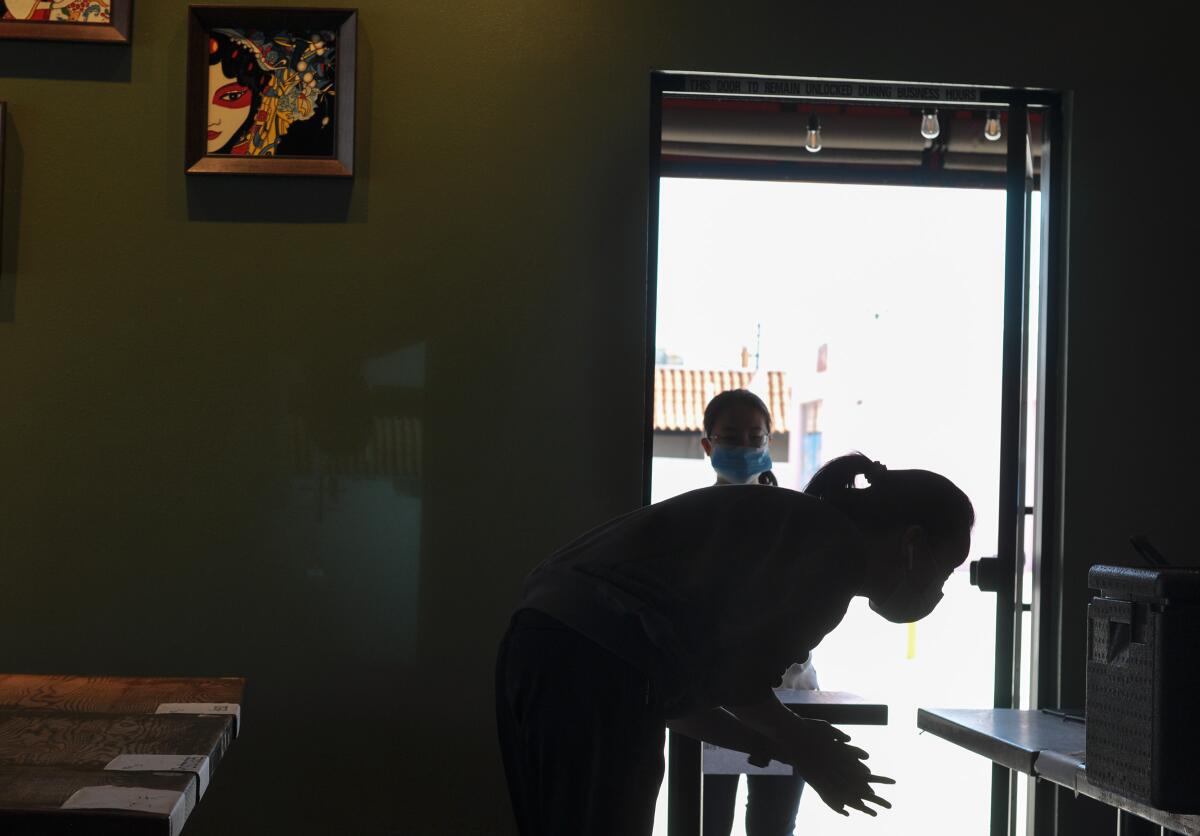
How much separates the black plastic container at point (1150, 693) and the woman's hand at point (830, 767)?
0.28 meters

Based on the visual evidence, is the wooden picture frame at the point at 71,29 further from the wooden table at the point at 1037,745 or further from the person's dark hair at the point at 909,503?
the wooden table at the point at 1037,745

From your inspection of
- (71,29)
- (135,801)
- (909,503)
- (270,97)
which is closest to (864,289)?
(270,97)

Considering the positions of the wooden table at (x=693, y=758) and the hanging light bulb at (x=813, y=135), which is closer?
the wooden table at (x=693, y=758)

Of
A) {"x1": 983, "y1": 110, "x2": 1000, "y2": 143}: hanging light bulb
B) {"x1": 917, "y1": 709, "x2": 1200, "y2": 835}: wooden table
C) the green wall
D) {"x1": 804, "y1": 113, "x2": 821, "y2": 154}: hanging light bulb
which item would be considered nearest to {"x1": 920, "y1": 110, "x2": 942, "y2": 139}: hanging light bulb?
{"x1": 983, "y1": 110, "x2": 1000, "y2": 143}: hanging light bulb

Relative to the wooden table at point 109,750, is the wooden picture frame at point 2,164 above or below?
above

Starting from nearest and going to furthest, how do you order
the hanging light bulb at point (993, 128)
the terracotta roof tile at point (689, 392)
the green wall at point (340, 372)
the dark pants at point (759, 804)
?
the green wall at point (340, 372) < the dark pants at point (759, 804) < the terracotta roof tile at point (689, 392) < the hanging light bulb at point (993, 128)

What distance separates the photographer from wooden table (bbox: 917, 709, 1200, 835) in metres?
1.48

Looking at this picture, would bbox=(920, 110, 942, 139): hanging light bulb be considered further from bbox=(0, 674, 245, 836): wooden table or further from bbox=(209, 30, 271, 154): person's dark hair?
bbox=(0, 674, 245, 836): wooden table

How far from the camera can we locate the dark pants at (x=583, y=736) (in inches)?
56.7

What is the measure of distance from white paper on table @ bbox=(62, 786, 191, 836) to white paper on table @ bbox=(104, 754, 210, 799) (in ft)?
0.33

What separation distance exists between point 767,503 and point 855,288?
1845 mm

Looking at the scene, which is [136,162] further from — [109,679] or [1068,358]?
[1068,358]

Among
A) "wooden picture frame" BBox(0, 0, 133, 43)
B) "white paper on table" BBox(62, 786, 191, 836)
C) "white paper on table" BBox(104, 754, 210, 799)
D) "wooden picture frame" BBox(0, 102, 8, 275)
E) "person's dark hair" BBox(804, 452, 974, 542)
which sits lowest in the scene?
"white paper on table" BBox(104, 754, 210, 799)

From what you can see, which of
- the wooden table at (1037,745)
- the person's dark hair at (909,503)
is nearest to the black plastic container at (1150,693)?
the wooden table at (1037,745)
